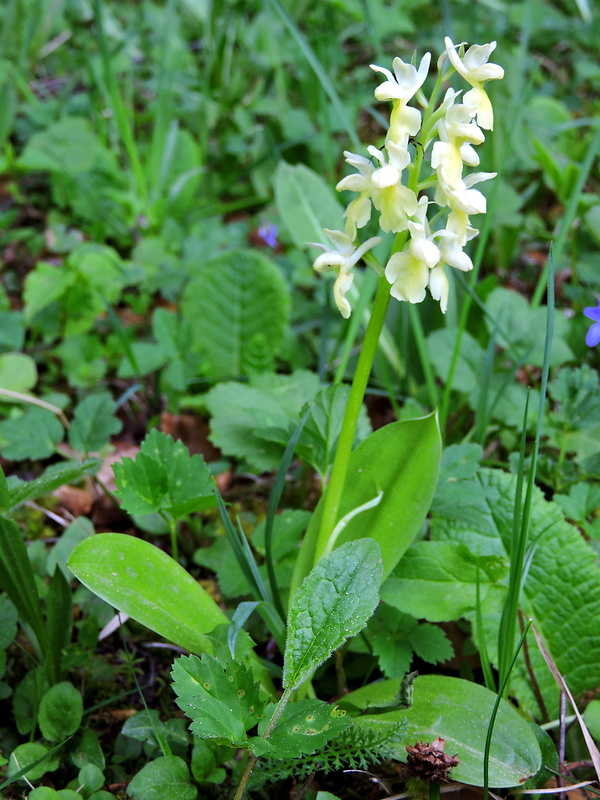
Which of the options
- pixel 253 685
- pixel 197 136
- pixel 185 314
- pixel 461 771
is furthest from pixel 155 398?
pixel 197 136

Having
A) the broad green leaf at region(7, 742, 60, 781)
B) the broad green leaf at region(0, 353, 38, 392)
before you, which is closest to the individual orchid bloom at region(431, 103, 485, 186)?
the broad green leaf at region(7, 742, 60, 781)

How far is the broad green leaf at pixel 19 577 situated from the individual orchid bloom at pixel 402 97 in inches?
35.5

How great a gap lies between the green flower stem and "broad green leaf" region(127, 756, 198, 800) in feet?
1.40

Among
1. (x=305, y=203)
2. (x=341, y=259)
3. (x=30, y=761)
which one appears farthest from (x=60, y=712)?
(x=305, y=203)

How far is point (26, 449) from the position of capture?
1629 millimetres

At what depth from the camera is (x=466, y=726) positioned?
1062 millimetres

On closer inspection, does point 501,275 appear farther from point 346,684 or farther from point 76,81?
point 76,81

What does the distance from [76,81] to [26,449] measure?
2602 millimetres

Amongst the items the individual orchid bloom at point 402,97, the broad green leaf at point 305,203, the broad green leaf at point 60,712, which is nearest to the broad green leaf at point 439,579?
the broad green leaf at point 60,712

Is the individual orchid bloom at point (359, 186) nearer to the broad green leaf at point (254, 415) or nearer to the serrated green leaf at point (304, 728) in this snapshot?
the broad green leaf at point (254, 415)

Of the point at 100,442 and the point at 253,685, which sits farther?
the point at 100,442

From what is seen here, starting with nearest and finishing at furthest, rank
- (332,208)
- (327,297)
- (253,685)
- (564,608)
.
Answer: (253,685)
(564,608)
(327,297)
(332,208)

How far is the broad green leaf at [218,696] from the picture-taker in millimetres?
905

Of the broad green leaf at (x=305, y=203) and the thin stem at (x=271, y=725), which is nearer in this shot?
the thin stem at (x=271, y=725)
